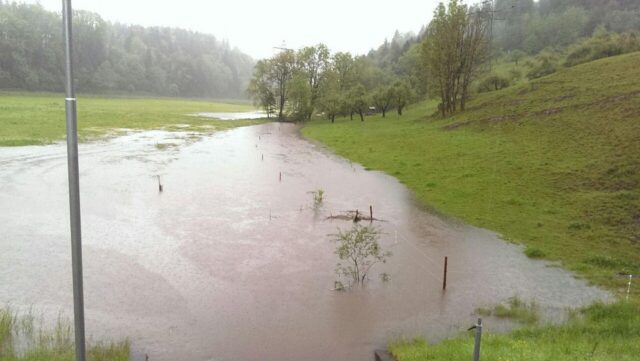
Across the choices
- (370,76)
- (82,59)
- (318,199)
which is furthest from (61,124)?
(82,59)

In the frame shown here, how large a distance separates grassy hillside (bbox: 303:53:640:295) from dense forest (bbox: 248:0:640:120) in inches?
300

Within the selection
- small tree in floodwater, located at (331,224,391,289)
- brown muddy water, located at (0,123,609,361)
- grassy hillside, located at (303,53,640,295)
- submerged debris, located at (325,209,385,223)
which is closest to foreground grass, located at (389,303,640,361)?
brown muddy water, located at (0,123,609,361)

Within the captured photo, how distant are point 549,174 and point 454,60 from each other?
30516 millimetres

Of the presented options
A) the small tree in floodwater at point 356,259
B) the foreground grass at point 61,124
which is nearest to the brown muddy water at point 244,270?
the small tree in floodwater at point 356,259

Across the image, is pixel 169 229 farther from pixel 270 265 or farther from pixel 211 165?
pixel 211 165

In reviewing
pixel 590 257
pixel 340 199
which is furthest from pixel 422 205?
pixel 590 257

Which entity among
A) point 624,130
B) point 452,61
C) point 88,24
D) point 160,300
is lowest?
point 160,300

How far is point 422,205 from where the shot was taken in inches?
1056

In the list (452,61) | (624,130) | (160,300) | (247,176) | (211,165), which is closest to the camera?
(160,300)

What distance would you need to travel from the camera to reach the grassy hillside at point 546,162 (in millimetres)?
20078

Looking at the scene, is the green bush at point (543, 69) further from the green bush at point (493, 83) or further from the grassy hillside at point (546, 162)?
the grassy hillside at point (546, 162)

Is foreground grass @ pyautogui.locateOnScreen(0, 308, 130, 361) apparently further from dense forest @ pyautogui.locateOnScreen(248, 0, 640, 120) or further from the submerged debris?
dense forest @ pyautogui.locateOnScreen(248, 0, 640, 120)

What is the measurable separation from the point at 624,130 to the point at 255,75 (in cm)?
7104

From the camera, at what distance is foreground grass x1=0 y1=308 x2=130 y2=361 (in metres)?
10.1
